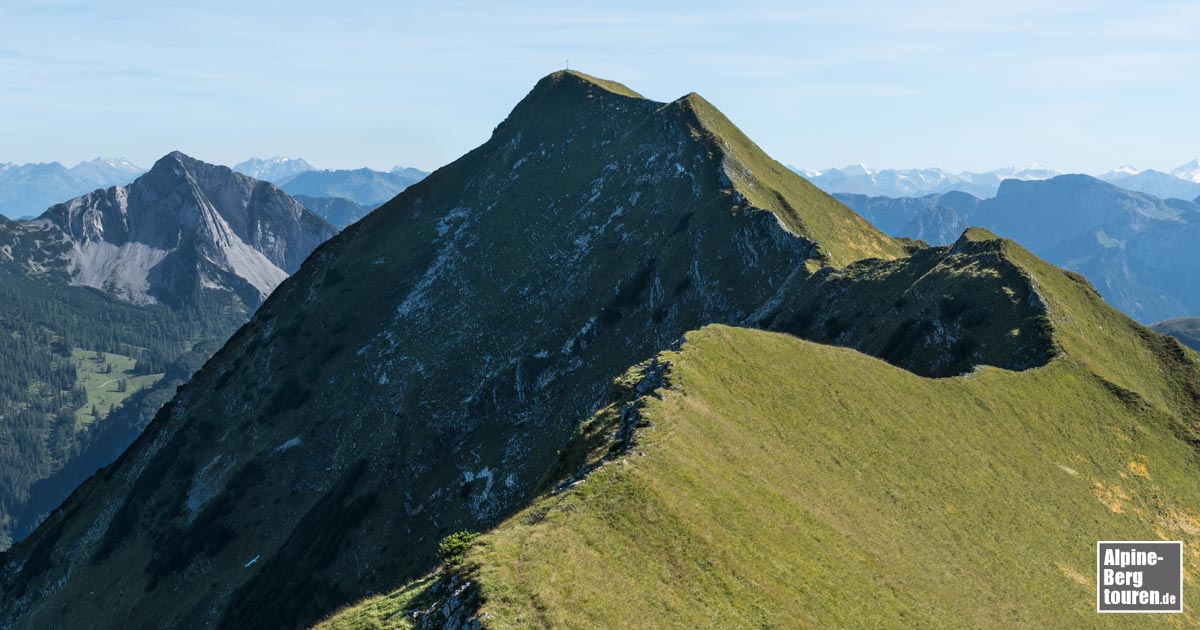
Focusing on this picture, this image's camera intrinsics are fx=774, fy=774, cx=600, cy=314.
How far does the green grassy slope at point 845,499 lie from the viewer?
125ft

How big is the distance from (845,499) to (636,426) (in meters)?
16.2

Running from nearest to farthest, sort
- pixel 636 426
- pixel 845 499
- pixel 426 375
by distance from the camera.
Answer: pixel 636 426 < pixel 845 499 < pixel 426 375

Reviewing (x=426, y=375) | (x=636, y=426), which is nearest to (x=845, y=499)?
(x=636, y=426)

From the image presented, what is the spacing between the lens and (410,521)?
359 ft

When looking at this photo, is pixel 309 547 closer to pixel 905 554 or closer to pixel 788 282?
pixel 788 282

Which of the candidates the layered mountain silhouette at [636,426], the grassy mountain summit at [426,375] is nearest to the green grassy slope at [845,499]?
the layered mountain silhouette at [636,426]

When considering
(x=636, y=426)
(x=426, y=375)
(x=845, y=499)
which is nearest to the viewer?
(x=636, y=426)

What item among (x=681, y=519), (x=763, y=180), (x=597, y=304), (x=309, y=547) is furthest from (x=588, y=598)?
(x=763, y=180)

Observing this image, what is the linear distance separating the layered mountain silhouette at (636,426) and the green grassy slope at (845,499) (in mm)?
245

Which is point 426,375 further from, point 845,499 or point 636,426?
point 845,499

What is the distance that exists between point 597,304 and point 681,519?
92967 mm

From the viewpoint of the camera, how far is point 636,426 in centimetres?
5212

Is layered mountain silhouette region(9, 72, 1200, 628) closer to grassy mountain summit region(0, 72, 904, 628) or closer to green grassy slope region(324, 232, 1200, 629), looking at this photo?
green grassy slope region(324, 232, 1200, 629)

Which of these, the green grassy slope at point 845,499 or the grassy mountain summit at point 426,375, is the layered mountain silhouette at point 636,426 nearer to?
the green grassy slope at point 845,499
